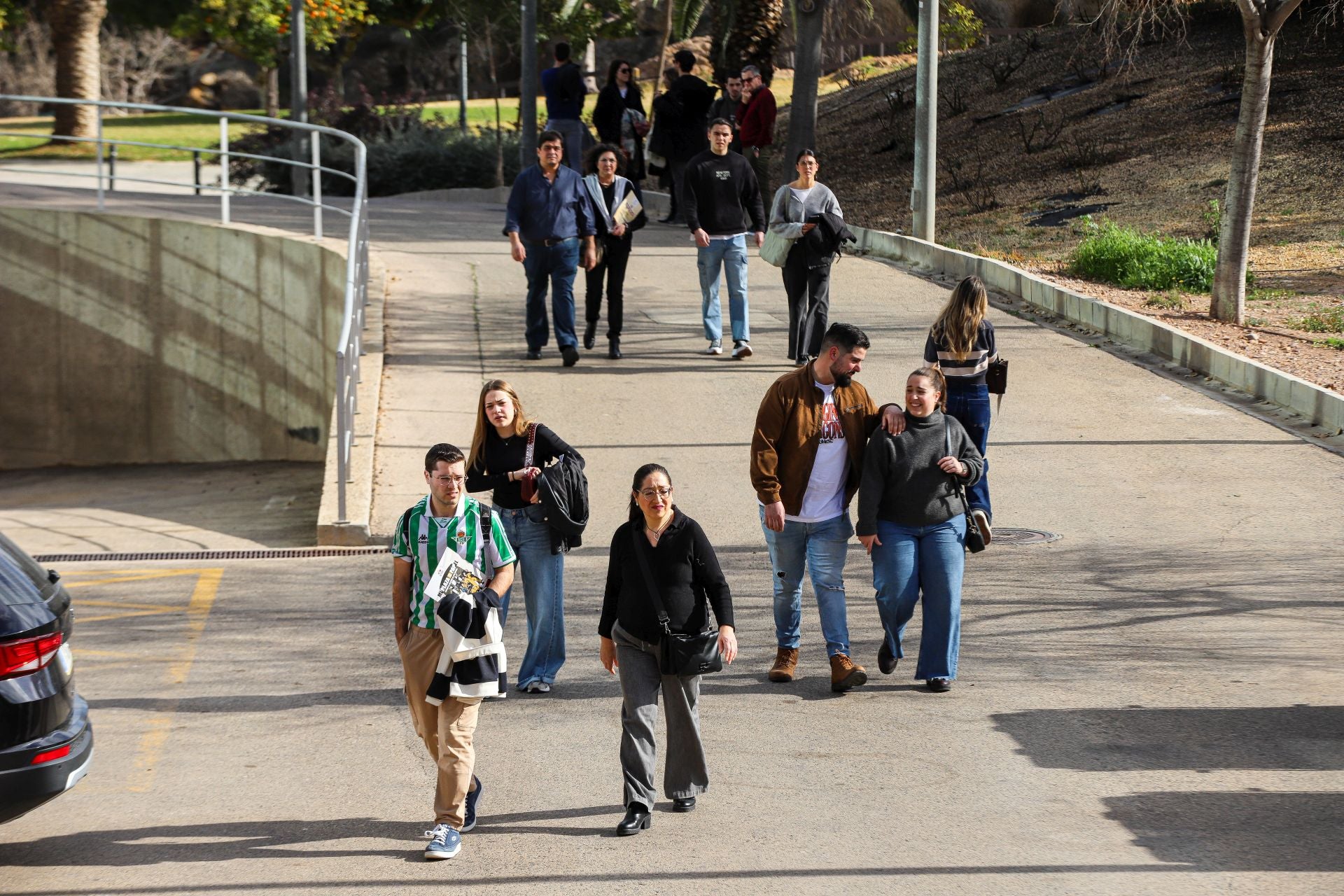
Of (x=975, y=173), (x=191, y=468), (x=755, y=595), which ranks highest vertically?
(x=975, y=173)

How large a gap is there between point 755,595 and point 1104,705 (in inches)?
A: 95.4

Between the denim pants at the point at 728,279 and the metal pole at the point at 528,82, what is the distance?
1024cm

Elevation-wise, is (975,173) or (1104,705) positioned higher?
(975,173)

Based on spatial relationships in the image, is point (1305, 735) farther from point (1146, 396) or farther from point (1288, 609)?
point (1146, 396)

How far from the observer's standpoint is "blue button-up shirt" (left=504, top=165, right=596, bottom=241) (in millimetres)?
13227

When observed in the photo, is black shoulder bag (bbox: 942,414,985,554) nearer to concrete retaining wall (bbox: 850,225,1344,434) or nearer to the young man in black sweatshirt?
concrete retaining wall (bbox: 850,225,1344,434)

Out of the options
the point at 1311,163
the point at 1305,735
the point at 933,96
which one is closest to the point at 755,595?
the point at 1305,735

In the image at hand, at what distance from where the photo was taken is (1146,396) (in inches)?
524

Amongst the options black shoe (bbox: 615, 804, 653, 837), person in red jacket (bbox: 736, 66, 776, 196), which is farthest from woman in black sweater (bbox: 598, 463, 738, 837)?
person in red jacket (bbox: 736, 66, 776, 196)

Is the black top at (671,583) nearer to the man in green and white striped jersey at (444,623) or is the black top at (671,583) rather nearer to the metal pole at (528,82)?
the man in green and white striped jersey at (444,623)

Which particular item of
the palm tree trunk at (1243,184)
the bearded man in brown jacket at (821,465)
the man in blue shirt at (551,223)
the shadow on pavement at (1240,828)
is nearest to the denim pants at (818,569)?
the bearded man in brown jacket at (821,465)

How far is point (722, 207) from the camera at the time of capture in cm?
1348

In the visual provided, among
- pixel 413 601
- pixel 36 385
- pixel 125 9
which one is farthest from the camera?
pixel 125 9

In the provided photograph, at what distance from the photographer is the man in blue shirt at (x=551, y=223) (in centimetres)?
1316
